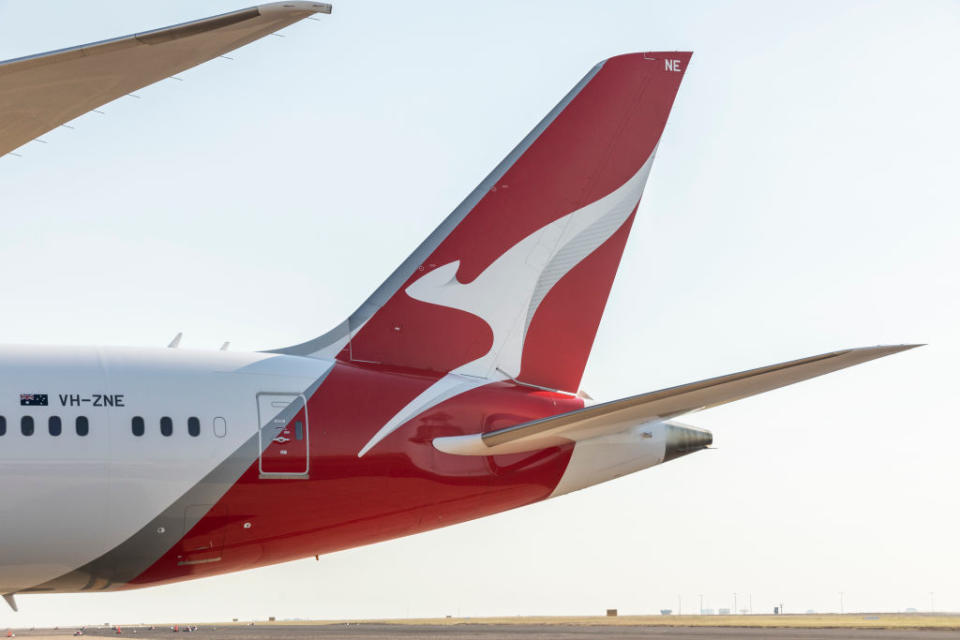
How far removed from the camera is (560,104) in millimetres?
19562

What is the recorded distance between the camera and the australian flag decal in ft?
49.7

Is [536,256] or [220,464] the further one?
[536,256]

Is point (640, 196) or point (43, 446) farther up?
point (640, 196)

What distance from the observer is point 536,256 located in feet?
62.5

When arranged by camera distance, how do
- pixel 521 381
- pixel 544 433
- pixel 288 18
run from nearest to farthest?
1. pixel 288 18
2. pixel 544 433
3. pixel 521 381

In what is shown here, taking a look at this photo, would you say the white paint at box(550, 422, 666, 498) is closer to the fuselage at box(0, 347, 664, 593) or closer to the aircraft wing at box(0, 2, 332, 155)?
the fuselage at box(0, 347, 664, 593)

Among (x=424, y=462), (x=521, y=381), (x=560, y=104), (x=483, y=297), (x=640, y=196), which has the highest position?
(x=560, y=104)

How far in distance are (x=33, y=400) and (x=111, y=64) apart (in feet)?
16.5

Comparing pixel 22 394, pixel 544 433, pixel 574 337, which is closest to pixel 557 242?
pixel 574 337

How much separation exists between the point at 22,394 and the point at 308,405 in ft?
11.8

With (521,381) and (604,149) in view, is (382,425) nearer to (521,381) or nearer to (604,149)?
(521,381)

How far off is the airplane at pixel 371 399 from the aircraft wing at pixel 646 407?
3 centimetres

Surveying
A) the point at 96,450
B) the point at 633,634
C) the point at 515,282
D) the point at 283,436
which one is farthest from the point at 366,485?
the point at 633,634

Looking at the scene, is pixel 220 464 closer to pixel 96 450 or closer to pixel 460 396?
pixel 96 450
